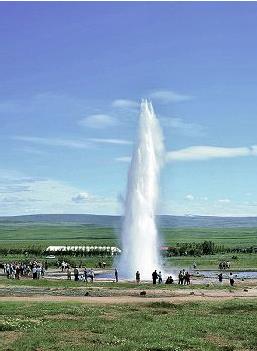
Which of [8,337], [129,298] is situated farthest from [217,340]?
[129,298]

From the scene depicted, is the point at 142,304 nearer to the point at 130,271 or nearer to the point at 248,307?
the point at 248,307

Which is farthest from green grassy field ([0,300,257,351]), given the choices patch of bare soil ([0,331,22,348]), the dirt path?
the dirt path

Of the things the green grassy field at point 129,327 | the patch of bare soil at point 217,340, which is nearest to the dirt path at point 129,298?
the green grassy field at point 129,327

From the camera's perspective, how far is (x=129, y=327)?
30.5 meters

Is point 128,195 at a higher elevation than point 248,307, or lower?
higher

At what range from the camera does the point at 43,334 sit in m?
28.5

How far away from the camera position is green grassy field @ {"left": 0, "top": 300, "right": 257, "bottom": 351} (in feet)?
87.2

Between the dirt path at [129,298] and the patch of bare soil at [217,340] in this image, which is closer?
the patch of bare soil at [217,340]

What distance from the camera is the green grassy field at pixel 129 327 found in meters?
26.6

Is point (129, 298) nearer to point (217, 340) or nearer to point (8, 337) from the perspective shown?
point (217, 340)

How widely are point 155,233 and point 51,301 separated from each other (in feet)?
86.0

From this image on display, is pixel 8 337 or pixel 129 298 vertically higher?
pixel 129 298

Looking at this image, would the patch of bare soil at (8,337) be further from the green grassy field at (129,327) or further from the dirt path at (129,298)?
the dirt path at (129,298)

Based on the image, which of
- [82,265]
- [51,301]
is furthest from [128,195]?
[51,301]
